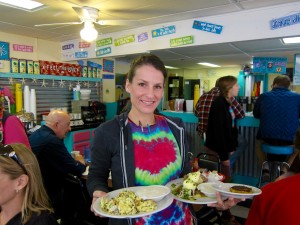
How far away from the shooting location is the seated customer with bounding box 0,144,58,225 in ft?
4.90

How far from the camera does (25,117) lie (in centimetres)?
457

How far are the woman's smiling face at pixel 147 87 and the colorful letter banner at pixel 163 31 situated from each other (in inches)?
113

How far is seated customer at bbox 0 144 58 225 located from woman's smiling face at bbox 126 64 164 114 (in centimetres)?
87

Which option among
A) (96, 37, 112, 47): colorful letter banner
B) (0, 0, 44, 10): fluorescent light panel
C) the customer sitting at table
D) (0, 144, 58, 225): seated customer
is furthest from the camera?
(96, 37, 112, 47): colorful letter banner

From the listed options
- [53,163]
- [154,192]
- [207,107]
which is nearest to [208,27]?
[207,107]

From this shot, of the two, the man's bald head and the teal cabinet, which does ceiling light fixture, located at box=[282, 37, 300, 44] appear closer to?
the man's bald head

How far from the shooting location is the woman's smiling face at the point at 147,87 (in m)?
1.20

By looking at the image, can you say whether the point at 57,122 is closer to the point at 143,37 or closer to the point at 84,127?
the point at 143,37

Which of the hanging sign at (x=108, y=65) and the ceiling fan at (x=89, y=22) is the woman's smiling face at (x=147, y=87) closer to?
the ceiling fan at (x=89, y=22)

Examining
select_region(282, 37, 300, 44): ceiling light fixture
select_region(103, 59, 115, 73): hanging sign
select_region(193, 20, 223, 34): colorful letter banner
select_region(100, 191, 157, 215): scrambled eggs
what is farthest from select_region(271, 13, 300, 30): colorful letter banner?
select_region(103, 59, 115, 73): hanging sign

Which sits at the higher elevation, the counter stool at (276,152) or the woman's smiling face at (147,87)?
the woman's smiling face at (147,87)

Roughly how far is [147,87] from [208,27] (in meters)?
2.72

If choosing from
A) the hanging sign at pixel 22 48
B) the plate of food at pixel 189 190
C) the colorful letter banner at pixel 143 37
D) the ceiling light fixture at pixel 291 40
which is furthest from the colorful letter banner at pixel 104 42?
the plate of food at pixel 189 190

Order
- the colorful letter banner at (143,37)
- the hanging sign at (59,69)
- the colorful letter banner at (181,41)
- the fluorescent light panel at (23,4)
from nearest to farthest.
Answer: the fluorescent light panel at (23,4) < the colorful letter banner at (181,41) < the colorful letter banner at (143,37) < the hanging sign at (59,69)
